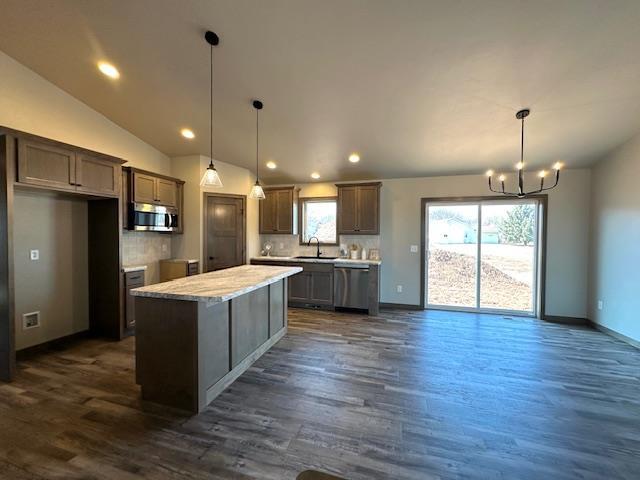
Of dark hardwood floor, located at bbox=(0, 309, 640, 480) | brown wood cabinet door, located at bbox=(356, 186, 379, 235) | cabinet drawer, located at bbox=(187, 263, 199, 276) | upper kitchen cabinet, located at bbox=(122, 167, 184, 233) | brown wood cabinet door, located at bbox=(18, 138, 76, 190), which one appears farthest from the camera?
brown wood cabinet door, located at bbox=(356, 186, 379, 235)

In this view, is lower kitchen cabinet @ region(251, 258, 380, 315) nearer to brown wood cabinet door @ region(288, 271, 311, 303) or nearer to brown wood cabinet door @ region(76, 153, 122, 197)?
brown wood cabinet door @ region(288, 271, 311, 303)

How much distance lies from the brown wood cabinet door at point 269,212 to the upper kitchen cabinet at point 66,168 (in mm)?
2593

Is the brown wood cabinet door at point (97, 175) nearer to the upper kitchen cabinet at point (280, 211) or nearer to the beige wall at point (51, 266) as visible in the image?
the beige wall at point (51, 266)

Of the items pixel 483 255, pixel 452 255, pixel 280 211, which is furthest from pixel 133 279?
pixel 483 255

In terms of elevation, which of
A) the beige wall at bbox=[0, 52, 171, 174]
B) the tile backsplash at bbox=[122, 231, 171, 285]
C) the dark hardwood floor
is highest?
the beige wall at bbox=[0, 52, 171, 174]

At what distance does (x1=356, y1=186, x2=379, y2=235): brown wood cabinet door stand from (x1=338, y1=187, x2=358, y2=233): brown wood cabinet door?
0.06 meters

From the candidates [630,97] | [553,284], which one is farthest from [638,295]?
[630,97]

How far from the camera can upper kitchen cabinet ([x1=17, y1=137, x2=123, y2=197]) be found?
2.65m

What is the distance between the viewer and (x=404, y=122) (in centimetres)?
344

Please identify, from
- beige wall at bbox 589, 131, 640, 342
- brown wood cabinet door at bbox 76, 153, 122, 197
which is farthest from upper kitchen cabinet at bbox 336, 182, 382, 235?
brown wood cabinet door at bbox 76, 153, 122, 197

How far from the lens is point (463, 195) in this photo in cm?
487

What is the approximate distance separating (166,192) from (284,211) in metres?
2.11

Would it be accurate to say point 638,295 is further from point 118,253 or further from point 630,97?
point 118,253

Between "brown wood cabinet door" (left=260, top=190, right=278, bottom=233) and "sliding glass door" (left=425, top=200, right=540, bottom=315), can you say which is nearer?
"sliding glass door" (left=425, top=200, right=540, bottom=315)
